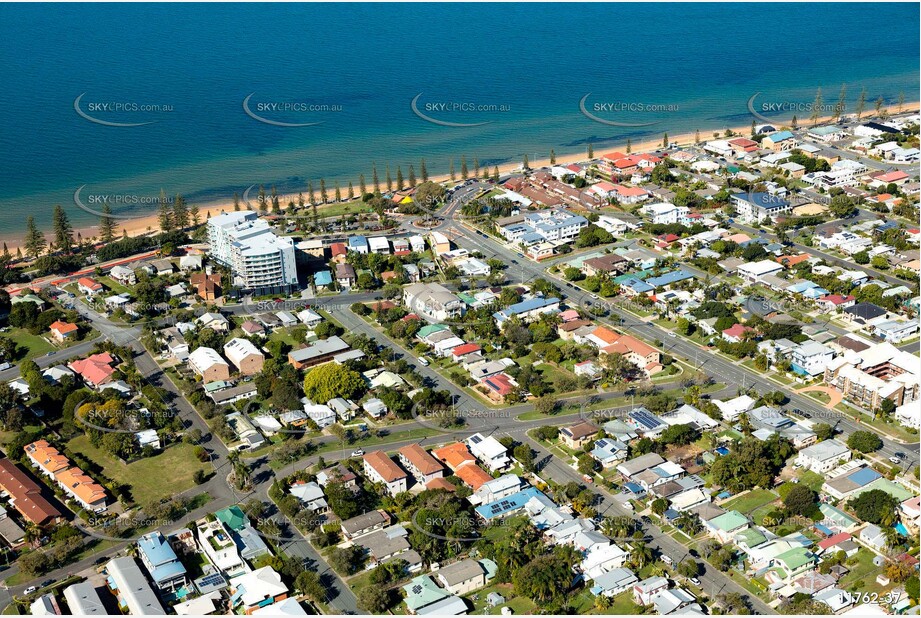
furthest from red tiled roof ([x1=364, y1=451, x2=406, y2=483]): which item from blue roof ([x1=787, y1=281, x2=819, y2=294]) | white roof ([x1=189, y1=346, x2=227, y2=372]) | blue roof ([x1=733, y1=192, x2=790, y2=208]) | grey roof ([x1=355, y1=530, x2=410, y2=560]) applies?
blue roof ([x1=733, y1=192, x2=790, y2=208])

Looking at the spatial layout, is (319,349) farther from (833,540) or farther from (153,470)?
(833,540)

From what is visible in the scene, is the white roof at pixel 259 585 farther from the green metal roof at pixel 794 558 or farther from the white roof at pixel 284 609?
the green metal roof at pixel 794 558

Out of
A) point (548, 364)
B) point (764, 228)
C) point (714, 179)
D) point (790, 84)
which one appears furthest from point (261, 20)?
point (548, 364)

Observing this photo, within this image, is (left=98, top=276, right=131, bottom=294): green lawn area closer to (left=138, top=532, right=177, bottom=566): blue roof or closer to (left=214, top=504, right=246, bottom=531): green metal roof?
(left=214, top=504, right=246, bottom=531): green metal roof

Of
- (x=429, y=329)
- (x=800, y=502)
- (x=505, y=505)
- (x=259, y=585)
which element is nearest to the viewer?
(x=259, y=585)

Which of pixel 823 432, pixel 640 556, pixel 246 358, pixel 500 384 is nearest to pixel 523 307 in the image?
pixel 500 384

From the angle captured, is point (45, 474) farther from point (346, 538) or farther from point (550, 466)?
point (550, 466)
